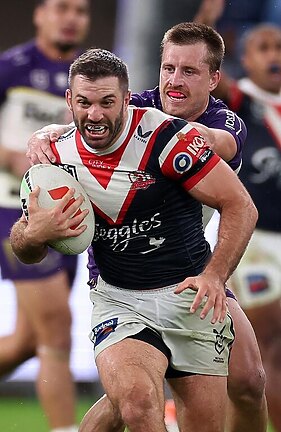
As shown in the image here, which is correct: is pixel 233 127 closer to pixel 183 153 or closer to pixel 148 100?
pixel 148 100

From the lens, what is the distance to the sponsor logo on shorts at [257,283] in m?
8.18

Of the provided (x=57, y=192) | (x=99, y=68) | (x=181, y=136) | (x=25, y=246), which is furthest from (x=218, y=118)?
(x=25, y=246)

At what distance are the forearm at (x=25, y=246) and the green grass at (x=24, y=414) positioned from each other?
3.33 metres

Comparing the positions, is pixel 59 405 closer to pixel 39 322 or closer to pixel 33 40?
pixel 39 322

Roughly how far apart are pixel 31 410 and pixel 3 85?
2.45 meters

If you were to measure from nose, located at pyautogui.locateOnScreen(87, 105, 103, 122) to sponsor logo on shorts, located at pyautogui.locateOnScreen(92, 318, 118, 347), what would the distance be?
852 millimetres

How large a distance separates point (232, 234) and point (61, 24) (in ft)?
11.5

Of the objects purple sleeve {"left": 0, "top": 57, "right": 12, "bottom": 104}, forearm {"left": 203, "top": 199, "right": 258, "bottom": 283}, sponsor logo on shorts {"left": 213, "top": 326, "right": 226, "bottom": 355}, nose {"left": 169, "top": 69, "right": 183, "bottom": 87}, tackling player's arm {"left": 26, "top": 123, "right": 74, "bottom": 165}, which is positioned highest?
nose {"left": 169, "top": 69, "right": 183, "bottom": 87}

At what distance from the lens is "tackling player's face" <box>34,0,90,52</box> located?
7719 millimetres

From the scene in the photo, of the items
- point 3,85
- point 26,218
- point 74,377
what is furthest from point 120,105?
point 74,377

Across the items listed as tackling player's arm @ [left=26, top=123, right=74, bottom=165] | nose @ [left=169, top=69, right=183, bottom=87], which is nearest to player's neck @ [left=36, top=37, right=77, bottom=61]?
nose @ [left=169, top=69, right=183, bottom=87]

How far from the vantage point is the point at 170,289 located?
489 cm

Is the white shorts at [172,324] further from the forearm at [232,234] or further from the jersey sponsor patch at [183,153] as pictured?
the jersey sponsor patch at [183,153]

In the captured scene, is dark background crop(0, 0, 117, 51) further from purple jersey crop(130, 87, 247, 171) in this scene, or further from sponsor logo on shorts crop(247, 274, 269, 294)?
purple jersey crop(130, 87, 247, 171)
